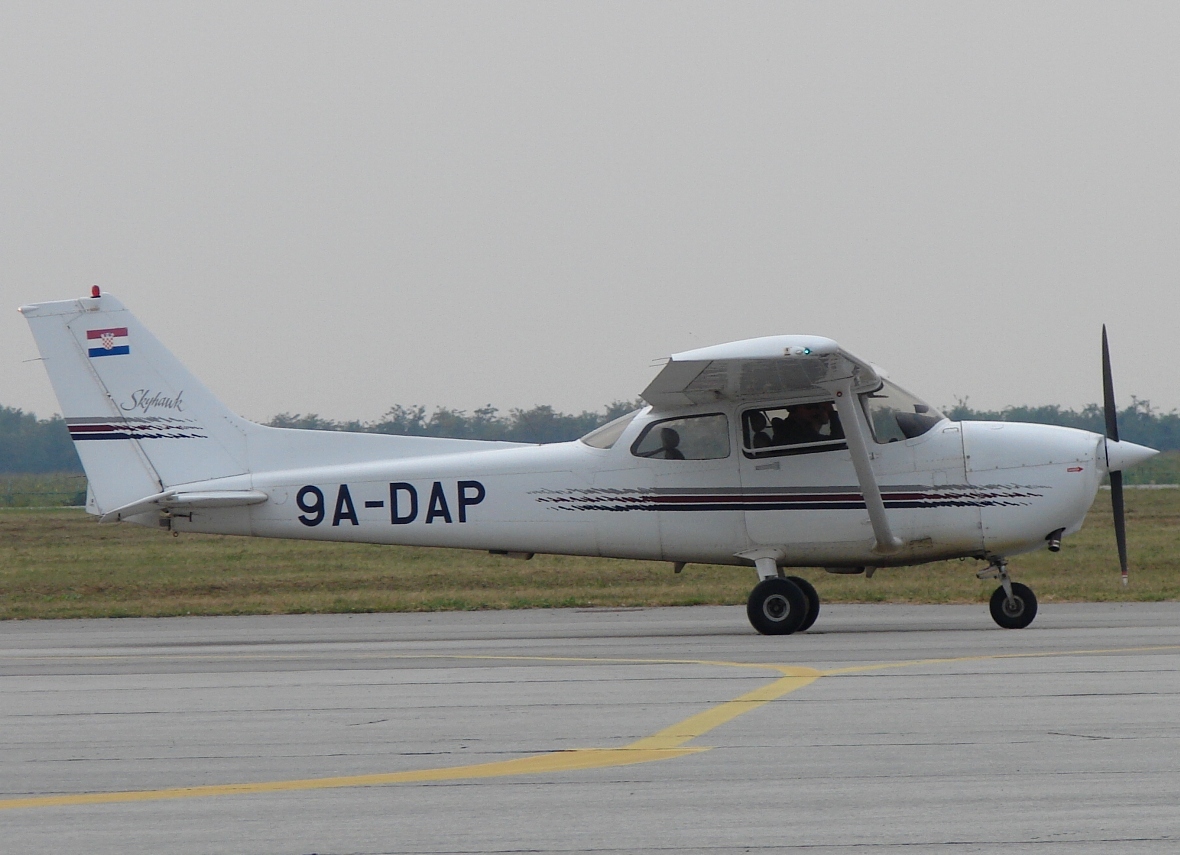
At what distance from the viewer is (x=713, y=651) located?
12766 mm

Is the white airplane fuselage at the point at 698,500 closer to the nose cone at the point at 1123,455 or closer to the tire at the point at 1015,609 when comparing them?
the nose cone at the point at 1123,455

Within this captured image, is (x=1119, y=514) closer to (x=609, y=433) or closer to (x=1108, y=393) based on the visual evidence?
(x=1108, y=393)

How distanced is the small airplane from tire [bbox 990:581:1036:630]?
0.8 inches

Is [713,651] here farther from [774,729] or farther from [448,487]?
[774,729]

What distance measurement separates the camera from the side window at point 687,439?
48.5ft

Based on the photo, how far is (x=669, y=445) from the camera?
14953mm

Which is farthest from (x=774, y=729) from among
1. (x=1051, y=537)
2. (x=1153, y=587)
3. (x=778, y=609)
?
(x=1153, y=587)

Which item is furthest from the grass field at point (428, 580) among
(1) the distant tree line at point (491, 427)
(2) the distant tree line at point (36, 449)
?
(2) the distant tree line at point (36, 449)

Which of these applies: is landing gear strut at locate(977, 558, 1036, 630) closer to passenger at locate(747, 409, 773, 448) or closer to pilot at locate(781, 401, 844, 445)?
pilot at locate(781, 401, 844, 445)

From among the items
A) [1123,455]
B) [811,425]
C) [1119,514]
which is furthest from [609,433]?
[1119,514]

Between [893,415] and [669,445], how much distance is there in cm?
231

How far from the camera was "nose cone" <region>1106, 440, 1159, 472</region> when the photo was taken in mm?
14617

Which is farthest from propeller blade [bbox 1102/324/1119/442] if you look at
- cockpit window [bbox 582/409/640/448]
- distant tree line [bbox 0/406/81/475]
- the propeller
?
distant tree line [bbox 0/406/81/475]

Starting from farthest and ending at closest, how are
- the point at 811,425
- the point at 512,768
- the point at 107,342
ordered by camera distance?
the point at 107,342 < the point at 811,425 < the point at 512,768
